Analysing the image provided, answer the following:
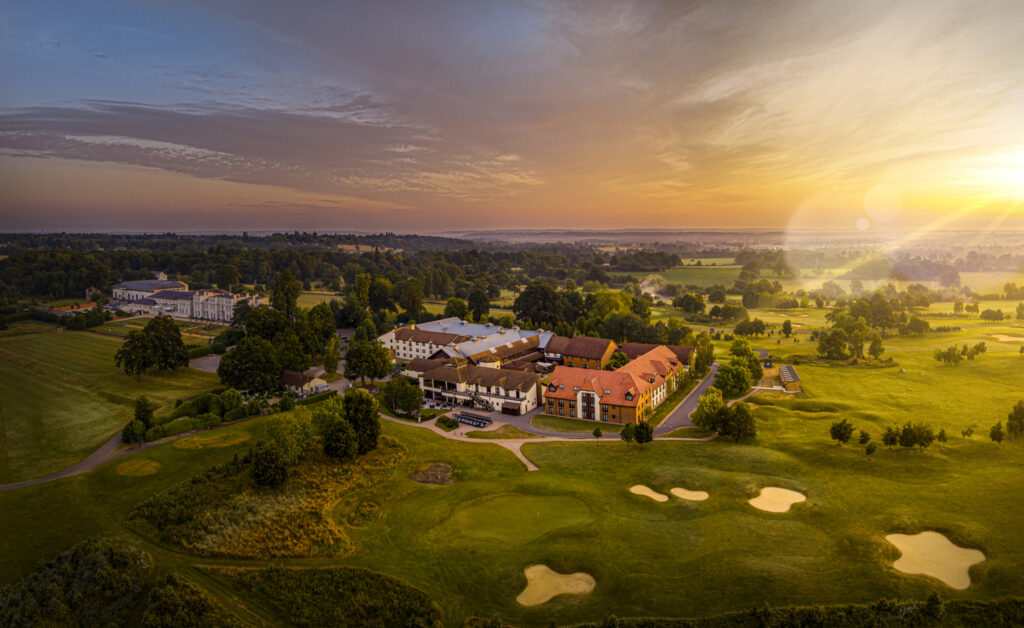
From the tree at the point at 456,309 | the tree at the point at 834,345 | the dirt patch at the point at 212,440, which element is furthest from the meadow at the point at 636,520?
the tree at the point at 456,309

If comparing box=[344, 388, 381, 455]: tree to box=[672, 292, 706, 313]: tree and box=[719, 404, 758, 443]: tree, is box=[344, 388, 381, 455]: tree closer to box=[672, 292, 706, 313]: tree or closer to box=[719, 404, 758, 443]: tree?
box=[719, 404, 758, 443]: tree

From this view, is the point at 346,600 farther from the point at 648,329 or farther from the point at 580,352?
the point at 648,329

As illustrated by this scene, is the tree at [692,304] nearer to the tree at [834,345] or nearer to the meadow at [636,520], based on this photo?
the tree at [834,345]

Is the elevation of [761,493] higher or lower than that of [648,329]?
lower

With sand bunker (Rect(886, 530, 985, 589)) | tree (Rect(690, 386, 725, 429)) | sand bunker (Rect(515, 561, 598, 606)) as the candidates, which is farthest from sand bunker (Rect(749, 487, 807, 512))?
→ sand bunker (Rect(515, 561, 598, 606))

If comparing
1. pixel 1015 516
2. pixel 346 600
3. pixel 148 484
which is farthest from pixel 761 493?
pixel 148 484

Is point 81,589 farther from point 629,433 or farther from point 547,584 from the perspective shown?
point 629,433
